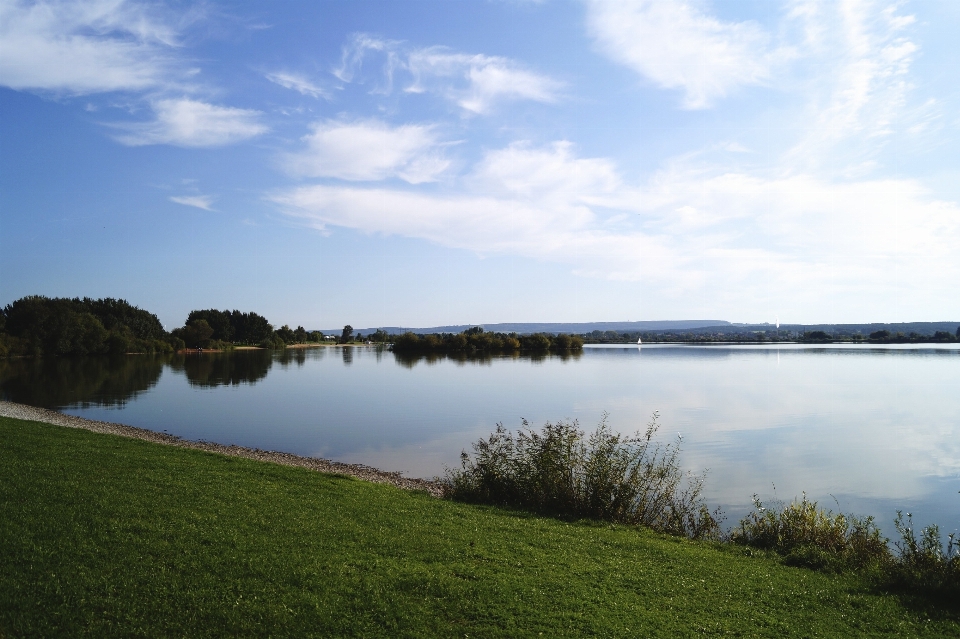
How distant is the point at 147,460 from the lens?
11.9 meters

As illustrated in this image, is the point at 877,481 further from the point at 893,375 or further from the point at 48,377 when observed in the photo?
the point at 48,377

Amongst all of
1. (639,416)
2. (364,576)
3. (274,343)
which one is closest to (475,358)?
(639,416)

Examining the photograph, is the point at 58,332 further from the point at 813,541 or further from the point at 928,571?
the point at 928,571

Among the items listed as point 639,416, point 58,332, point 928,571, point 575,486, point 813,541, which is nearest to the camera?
point 928,571


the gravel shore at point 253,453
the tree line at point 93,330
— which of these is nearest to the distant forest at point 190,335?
the tree line at point 93,330

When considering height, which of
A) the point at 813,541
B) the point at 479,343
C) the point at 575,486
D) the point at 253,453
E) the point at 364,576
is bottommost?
the point at 253,453

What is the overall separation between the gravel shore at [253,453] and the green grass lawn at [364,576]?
193 inches

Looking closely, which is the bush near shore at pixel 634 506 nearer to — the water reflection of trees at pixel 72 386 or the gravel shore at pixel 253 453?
the gravel shore at pixel 253 453

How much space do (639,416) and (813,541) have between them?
59.5 ft

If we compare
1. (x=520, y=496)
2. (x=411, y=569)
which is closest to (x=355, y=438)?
(x=520, y=496)

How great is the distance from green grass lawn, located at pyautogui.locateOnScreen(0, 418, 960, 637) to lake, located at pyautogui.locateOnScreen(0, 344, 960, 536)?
20.6 ft

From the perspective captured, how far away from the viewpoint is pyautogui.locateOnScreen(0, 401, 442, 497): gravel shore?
49.1ft

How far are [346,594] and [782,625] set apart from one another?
168 inches

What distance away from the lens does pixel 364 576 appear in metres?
6.05
